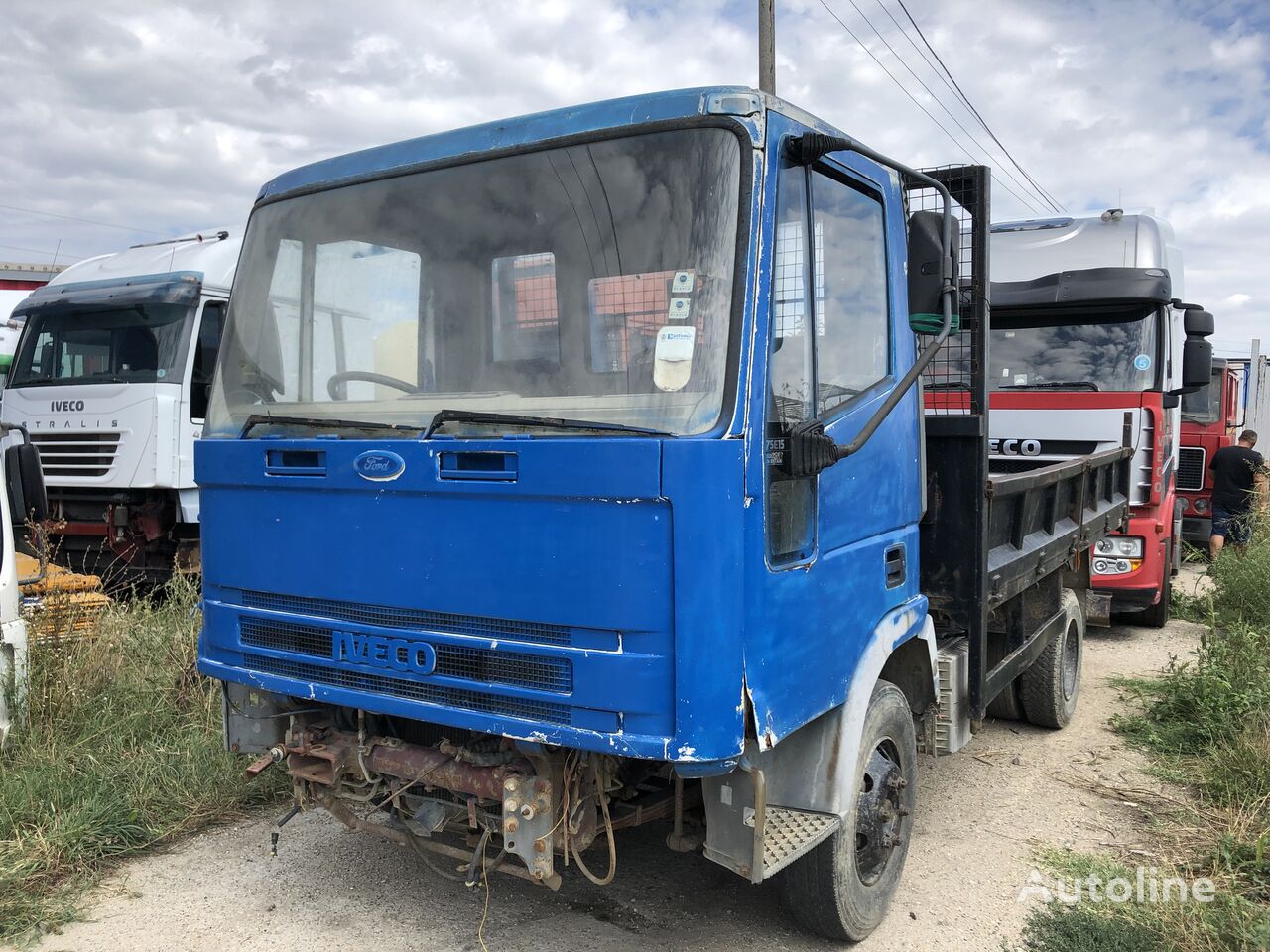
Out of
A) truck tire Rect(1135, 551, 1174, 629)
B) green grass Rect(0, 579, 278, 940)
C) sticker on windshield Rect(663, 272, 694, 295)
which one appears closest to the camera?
sticker on windshield Rect(663, 272, 694, 295)

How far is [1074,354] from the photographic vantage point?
7.89 meters

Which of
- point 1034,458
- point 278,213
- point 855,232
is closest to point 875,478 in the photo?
point 855,232

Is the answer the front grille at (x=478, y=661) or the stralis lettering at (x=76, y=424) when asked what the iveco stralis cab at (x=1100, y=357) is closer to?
the front grille at (x=478, y=661)

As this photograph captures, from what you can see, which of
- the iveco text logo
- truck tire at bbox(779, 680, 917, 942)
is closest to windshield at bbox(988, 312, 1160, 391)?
the iveco text logo

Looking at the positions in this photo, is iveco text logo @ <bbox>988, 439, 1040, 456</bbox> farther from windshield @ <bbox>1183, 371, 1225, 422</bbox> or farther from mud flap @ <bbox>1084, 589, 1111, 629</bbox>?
A: windshield @ <bbox>1183, 371, 1225, 422</bbox>

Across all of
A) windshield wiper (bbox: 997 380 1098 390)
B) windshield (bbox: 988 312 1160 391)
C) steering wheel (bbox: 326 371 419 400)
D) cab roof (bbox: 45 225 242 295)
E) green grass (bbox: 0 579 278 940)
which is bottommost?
green grass (bbox: 0 579 278 940)

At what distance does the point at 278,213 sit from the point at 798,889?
9.42 ft

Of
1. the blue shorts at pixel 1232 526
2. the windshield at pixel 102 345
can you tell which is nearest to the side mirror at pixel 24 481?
the windshield at pixel 102 345

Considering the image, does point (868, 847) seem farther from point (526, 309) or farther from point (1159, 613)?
point (1159, 613)

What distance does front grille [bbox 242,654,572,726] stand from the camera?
2.88 meters

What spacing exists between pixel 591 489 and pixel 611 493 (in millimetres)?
58

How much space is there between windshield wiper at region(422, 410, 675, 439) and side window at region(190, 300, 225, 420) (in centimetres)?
681

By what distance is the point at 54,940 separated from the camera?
3.62 metres

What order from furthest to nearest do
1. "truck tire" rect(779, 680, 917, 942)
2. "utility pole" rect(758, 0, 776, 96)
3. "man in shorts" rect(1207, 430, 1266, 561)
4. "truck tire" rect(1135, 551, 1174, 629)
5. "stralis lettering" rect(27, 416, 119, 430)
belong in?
"utility pole" rect(758, 0, 776, 96)
"man in shorts" rect(1207, 430, 1266, 561)
"stralis lettering" rect(27, 416, 119, 430)
"truck tire" rect(1135, 551, 1174, 629)
"truck tire" rect(779, 680, 917, 942)
